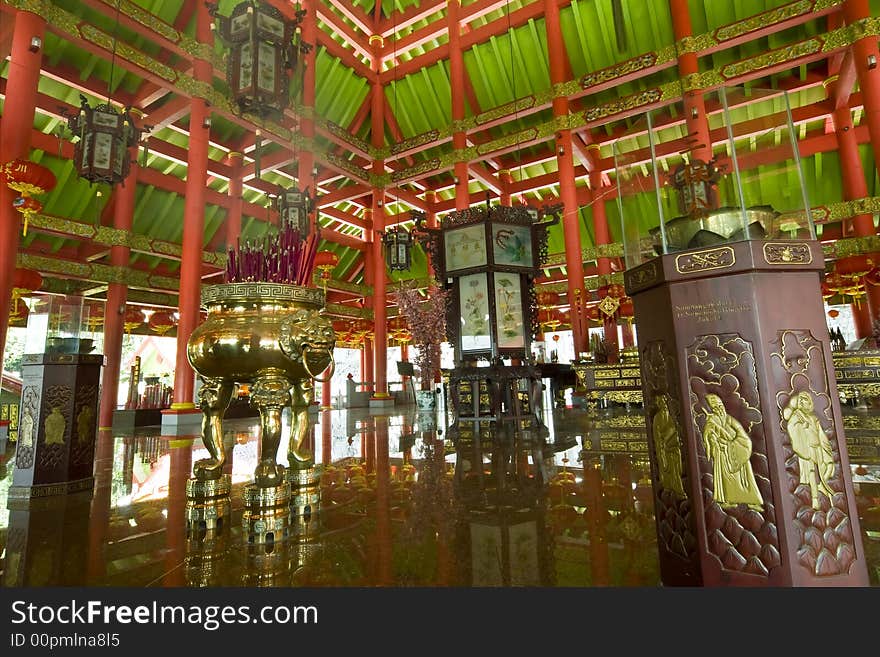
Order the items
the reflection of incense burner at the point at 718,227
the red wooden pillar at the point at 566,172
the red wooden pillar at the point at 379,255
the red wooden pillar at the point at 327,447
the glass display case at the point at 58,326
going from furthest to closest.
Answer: the red wooden pillar at the point at 379,255, the red wooden pillar at the point at 566,172, the red wooden pillar at the point at 327,447, the glass display case at the point at 58,326, the reflection of incense burner at the point at 718,227

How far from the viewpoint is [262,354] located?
1476 mm

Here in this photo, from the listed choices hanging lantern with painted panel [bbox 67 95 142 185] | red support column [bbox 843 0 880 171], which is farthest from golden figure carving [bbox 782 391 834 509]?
red support column [bbox 843 0 880 171]

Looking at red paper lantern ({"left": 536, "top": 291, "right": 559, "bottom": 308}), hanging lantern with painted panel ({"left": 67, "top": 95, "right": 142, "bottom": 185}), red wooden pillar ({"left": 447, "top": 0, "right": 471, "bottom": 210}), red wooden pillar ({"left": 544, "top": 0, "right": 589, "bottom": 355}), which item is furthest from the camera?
red paper lantern ({"left": 536, "top": 291, "right": 559, "bottom": 308})

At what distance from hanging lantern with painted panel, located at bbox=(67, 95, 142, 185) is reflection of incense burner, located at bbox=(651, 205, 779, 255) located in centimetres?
600

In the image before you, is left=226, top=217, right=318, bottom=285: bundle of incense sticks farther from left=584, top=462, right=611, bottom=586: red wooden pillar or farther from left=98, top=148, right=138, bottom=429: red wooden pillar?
left=98, top=148, right=138, bottom=429: red wooden pillar

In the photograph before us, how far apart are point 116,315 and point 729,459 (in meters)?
10.2

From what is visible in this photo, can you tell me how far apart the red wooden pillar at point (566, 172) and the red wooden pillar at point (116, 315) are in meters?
7.96

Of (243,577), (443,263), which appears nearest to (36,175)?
(443,263)

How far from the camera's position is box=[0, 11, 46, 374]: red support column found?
487 centimetres

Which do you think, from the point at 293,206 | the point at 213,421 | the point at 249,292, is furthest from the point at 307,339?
the point at 293,206

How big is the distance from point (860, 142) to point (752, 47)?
3197 mm

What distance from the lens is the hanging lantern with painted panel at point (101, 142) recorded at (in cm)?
485

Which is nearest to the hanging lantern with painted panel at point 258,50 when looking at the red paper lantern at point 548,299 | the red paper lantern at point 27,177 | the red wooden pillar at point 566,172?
the red paper lantern at point 27,177

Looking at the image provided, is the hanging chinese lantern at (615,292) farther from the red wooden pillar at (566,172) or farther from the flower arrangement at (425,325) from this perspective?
the flower arrangement at (425,325)
